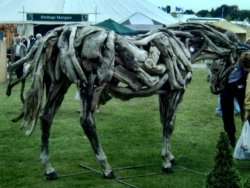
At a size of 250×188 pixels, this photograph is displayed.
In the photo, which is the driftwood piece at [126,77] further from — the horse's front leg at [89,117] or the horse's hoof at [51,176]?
the horse's hoof at [51,176]

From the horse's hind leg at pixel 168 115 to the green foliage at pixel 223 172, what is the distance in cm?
341

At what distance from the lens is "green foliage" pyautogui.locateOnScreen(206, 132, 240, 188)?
16.8ft

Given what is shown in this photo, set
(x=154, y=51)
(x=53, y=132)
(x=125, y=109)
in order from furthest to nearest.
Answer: (x=125, y=109), (x=53, y=132), (x=154, y=51)

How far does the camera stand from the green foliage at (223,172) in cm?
512

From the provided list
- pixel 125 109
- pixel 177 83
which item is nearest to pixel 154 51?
pixel 177 83

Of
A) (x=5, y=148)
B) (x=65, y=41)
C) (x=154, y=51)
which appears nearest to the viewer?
(x=65, y=41)

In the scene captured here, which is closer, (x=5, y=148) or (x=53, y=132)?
(x=5, y=148)

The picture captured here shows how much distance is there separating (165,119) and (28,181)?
2175 millimetres

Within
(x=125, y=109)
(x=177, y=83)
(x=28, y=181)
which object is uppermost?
(x=177, y=83)

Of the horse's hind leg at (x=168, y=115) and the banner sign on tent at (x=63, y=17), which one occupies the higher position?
the horse's hind leg at (x=168, y=115)

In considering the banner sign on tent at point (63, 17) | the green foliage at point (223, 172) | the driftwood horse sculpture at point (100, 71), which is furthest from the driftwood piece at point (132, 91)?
the banner sign on tent at point (63, 17)

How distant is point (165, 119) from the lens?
9070mm

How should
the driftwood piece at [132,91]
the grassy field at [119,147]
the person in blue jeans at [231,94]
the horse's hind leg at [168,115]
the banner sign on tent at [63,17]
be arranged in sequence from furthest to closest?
1. the banner sign on tent at [63,17]
2. the person in blue jeans at [231,94]
3. the horse's hind leg at [168,115]
4. the grassy field at [119,147]
5. the driftwood piece at [132,91]

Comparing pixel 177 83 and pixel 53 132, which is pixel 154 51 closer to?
pixel 177 83
